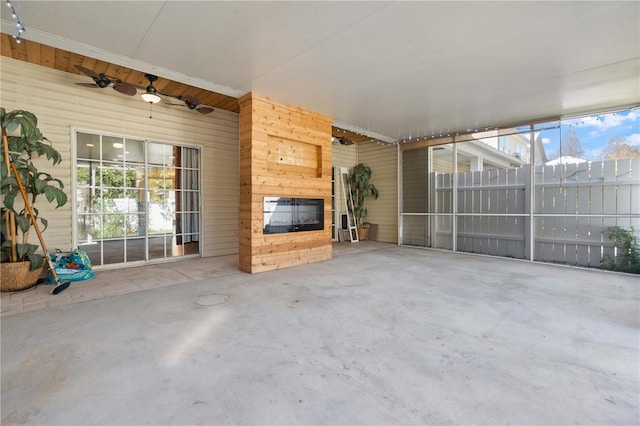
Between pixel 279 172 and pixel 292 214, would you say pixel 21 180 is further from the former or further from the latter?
pixel 292 214

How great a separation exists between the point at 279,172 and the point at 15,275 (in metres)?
3.84

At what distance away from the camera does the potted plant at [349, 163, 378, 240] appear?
8.94m

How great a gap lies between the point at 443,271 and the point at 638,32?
376cm

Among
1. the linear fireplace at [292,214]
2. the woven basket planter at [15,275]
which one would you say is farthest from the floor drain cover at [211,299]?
the woven basket planter at [15,275]

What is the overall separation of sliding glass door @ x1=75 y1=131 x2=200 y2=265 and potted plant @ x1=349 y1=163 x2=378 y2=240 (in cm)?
469

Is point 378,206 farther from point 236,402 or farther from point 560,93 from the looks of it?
point 236,402

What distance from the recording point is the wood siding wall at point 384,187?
8641mm

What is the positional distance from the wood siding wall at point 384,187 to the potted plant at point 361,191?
8.4 inches

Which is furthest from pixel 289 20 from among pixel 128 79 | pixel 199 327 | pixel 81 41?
pixel 128 79

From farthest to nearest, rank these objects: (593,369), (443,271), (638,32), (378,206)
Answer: (378,206) → (443,271) → (638,32) → (593,369)

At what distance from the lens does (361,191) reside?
901 cm

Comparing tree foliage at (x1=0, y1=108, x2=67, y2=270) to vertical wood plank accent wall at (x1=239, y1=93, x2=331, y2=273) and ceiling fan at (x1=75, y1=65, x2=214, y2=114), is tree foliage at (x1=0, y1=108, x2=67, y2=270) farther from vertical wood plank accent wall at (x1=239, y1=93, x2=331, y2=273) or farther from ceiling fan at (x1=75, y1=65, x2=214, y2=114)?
vertical wood plank accent wall at (x1=239, y1=93, x2=331, y2=273)

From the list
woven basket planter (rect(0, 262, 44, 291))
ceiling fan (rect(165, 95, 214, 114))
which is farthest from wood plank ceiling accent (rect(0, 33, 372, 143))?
woven basket planter (rect(0, 262, 44, 291))

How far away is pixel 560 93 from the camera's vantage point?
467cm
